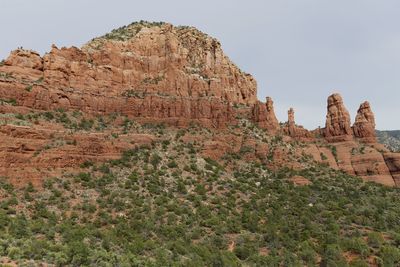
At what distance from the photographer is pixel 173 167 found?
52375mm

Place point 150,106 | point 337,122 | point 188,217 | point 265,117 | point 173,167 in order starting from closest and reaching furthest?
point 188,217, point 173,167, point 150,106, point 265,117, point 337,122

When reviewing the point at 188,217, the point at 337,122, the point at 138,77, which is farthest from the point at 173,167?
the point at 337,122

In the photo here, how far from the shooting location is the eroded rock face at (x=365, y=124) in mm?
72562

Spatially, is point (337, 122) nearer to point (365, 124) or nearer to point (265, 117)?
point (365, 124)

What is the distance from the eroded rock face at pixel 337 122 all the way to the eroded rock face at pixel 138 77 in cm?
1543

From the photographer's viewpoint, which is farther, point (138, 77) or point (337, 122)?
point (337, 122)

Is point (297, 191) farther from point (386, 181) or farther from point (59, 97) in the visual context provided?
point (59, 97)

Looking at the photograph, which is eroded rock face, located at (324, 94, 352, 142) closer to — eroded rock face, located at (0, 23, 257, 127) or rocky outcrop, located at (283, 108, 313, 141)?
rocky outcrop, located at (283, 108, 313, 141)

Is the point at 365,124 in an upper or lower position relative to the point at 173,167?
upper

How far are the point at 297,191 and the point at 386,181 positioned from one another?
18880 millimetres

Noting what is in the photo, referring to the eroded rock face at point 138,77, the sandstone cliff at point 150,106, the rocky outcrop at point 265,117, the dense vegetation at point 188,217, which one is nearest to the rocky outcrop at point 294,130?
the sandstone cliff at point 150,106

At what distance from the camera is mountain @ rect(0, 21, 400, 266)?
36.8 meters

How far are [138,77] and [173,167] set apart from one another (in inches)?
818

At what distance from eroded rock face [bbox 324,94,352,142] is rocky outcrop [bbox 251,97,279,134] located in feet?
35.2
